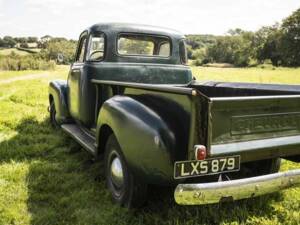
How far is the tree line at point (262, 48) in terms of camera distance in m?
53.7

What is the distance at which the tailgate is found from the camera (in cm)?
272

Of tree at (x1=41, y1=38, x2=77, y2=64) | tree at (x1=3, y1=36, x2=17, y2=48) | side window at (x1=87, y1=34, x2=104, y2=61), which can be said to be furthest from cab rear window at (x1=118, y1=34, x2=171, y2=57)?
tree at (x1=3, y1=36, x2=17, y2=48)

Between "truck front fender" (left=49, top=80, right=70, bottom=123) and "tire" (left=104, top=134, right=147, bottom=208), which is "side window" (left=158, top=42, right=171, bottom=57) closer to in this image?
"truck front fender" (left=49, top=80, right=70, bottom=123)

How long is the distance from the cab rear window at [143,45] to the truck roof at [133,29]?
82 millimetres

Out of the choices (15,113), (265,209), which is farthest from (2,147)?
(265,209)

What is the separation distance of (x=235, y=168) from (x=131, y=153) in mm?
837

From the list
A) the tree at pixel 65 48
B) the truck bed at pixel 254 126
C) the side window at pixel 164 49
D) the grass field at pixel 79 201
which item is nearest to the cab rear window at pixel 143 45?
the side window at pixel 164 49

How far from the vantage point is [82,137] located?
15.7 ft

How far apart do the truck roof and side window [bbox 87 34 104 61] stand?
11cm

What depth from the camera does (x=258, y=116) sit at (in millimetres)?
2934

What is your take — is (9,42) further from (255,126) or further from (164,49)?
(255,126)

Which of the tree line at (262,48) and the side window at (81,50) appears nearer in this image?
the side window at (81,50)

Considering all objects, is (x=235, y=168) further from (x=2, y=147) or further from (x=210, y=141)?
(x=2, y=147)

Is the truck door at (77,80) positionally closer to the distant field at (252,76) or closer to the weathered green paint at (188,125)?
the weathered green paint at (188,125)
